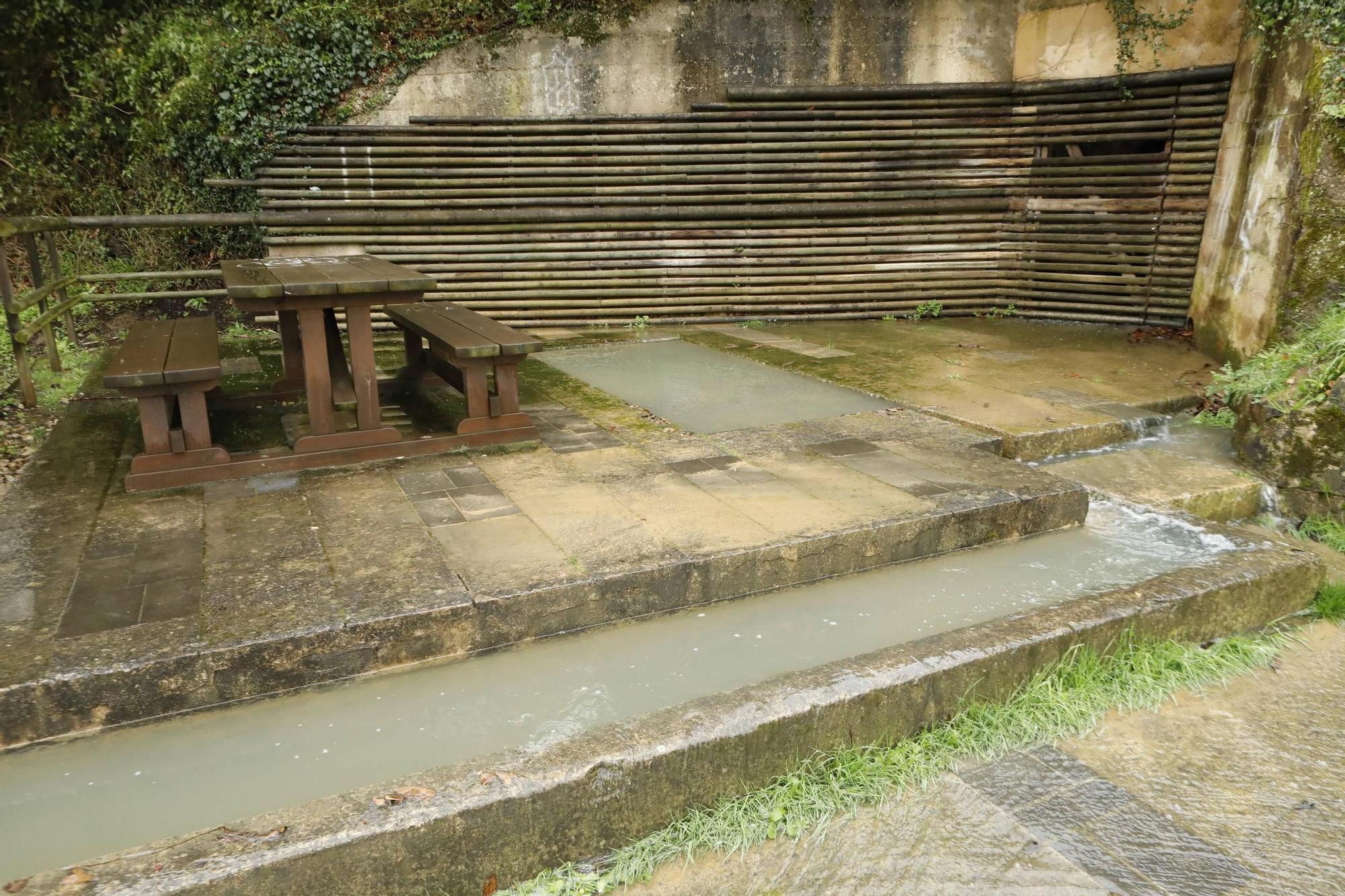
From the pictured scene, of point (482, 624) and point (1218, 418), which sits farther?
point (1218, 418)

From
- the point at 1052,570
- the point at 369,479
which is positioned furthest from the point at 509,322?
the point at 1052,570

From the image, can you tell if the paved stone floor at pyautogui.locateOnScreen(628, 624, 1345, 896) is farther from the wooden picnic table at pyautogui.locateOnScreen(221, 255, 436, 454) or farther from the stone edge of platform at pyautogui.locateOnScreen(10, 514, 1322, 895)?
the wooden picnic table at pyautogui.locateOnScreen(221, 255, 436, 454)

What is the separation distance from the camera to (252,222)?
23.6ft

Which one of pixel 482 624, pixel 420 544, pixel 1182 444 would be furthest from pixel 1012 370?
pixel 482 624

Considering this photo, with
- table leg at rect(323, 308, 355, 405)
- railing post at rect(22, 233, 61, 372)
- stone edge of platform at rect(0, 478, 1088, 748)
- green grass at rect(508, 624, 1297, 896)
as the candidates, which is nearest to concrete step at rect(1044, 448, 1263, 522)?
stone edge of platform at rect(0, 478, 1088, 748)

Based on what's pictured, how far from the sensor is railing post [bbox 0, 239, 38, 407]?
4.78 metres

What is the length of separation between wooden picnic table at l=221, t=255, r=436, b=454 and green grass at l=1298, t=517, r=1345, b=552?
14.0ft

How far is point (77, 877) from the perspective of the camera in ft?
5.76

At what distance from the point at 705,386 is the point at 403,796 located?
13.3ft

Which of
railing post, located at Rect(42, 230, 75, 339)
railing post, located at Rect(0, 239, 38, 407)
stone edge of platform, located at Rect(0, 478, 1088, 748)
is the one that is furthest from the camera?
railing post, located at Rect(42, 230, 75, 339)

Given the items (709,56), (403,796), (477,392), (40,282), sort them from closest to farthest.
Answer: (403,796) → (477,392) → (40,282) → (709,56)

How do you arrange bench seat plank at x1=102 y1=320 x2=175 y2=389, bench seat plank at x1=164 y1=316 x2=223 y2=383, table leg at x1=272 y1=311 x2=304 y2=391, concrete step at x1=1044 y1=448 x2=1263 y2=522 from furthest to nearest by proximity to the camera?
1. table leg at x1=272 y1=311 x2=304 y2=391
2. concrete step at x1=1044 y1=448 x2=1263 y2=522
3. bench seat plank at x1=164 y1=316 x2=223 y2=383
4. bench seat plank at x1=102 y1=320 x2=175 y2=389

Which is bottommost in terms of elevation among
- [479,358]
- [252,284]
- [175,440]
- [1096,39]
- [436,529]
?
[436,529]

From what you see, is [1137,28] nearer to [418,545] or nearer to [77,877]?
[418,545]
